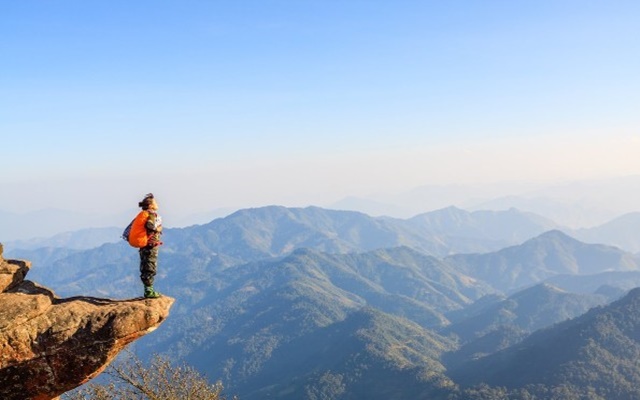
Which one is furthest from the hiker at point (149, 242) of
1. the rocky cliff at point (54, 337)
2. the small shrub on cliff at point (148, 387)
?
the small shrub on cliff at point (148, 387)

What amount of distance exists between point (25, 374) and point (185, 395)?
56.9 ft

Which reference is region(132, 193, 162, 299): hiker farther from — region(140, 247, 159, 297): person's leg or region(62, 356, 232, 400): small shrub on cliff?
region(62, 356, 232, 400): small shrub on cliff

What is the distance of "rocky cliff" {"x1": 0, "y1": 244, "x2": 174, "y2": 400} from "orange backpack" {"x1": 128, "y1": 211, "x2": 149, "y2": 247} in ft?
11.2

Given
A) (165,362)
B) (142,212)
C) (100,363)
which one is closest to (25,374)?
(100,363)

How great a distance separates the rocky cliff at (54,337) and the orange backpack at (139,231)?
3399mm

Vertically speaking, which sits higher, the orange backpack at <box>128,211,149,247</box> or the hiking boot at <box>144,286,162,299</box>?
the orange backpack at <box>128,211,149,247</box>

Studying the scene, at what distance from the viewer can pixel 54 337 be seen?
21547 mm

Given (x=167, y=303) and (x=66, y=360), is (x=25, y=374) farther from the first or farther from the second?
(x=167, y=303)

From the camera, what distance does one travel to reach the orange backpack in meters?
25.0

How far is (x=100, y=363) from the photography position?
22.5 m

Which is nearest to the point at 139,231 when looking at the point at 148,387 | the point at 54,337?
the point at 54,337

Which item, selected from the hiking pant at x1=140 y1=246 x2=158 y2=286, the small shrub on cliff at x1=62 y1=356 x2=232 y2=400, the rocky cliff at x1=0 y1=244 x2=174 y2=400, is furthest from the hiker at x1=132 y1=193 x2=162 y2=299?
the small shrub on cliff at x1=62 y1=356 x2=232 y2=400

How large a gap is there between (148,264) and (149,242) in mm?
1178

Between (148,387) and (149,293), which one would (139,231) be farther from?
(148,387)
